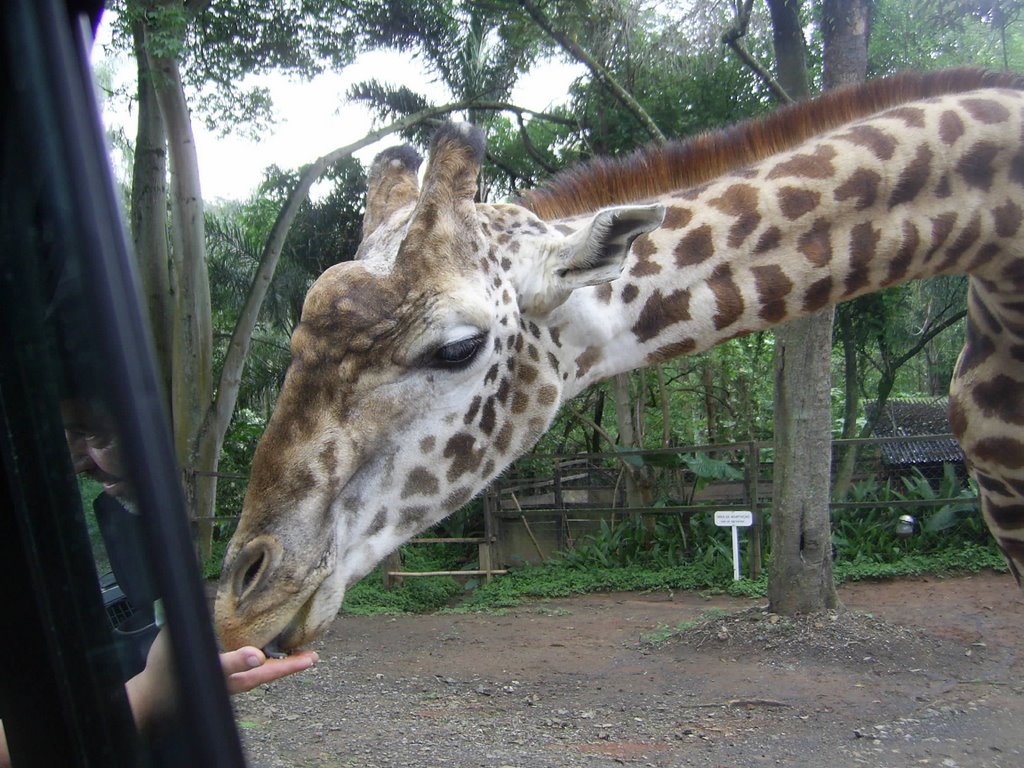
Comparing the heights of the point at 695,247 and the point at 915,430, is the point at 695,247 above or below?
above

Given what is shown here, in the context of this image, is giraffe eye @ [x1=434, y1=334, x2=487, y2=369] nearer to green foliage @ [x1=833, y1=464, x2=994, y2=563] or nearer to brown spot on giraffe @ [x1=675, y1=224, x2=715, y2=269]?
brown spot on giraffe @ [x1=675, y1=224, x2=715, y2=269]

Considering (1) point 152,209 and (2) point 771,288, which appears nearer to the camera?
(2) point 771,288

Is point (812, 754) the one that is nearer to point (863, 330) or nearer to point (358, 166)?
point (863, 330)

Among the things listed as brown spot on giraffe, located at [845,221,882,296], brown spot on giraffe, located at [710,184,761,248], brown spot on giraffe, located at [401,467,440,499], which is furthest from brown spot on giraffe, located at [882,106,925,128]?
brown spot on giraffe, located at [401,467,440,499]

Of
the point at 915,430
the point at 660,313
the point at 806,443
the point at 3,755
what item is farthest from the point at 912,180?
the point at 915,430

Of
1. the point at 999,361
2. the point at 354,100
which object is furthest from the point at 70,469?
the point at 354,100

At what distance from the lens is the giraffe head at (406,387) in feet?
6.91

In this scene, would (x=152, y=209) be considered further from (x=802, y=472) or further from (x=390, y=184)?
(x=390, y=184)

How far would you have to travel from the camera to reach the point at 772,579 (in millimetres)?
7703

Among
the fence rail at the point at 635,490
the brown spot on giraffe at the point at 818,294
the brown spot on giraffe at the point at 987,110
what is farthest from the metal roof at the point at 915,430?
the brown spot on giraffe at the point at 818,294

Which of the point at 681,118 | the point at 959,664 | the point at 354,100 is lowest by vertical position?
the point at 959,664

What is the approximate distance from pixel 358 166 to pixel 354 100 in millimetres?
877

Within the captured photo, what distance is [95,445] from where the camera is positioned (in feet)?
3.52

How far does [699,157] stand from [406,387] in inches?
54.6
